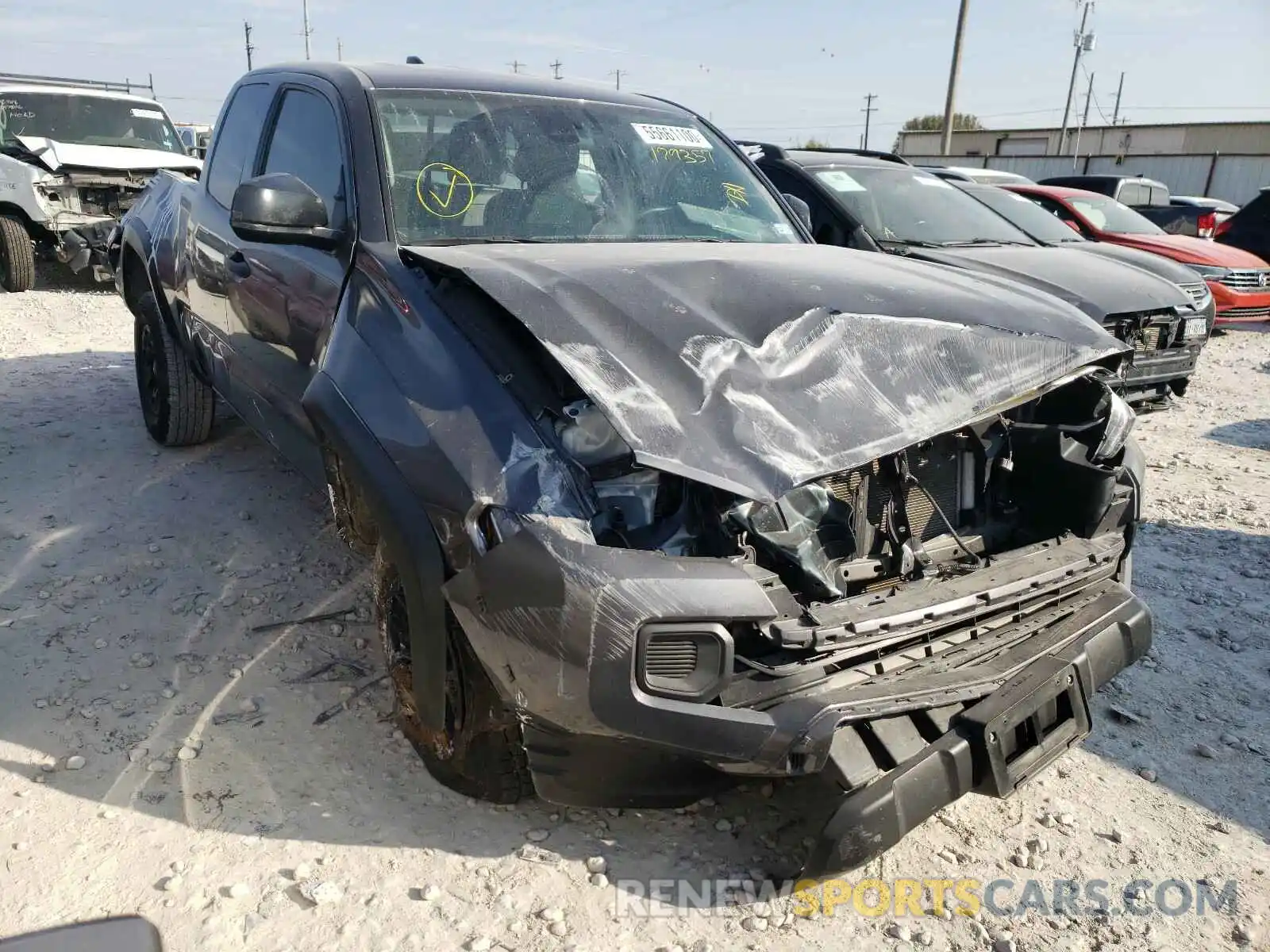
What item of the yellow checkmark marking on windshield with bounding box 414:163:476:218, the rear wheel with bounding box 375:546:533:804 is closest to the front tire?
the yellow checkmark marking on windshield with bounding box 414:163:476:218

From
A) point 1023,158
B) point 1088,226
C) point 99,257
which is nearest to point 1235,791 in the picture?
point 1088,226

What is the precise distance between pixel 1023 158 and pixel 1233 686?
93.3 ft

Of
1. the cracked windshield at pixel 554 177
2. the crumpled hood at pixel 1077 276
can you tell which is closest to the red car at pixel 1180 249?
the crumpled hood at pixel 1077 276

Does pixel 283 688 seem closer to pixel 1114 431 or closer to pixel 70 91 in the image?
pixel 1114 431

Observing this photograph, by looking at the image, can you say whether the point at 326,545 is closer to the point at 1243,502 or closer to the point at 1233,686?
the point at 1233,686

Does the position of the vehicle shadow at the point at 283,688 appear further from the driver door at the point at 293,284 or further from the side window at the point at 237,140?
the side window at the point at 237,140

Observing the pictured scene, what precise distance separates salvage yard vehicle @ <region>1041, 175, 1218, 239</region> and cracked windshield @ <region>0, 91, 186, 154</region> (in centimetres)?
1119

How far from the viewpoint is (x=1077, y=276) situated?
625 centimetres

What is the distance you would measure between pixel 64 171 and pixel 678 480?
9.65 metres

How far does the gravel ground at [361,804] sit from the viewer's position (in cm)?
218

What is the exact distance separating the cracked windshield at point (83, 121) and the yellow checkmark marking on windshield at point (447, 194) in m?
8.92

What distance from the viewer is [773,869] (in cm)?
237

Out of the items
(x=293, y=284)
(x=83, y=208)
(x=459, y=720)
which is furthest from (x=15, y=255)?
(x=459, y=720)

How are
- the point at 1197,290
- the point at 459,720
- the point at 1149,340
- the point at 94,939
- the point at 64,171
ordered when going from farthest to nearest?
the point at 64,171 → the point at 1197,290 → the point at 1149,340 → the point at 459,720 → the point at 94,939
